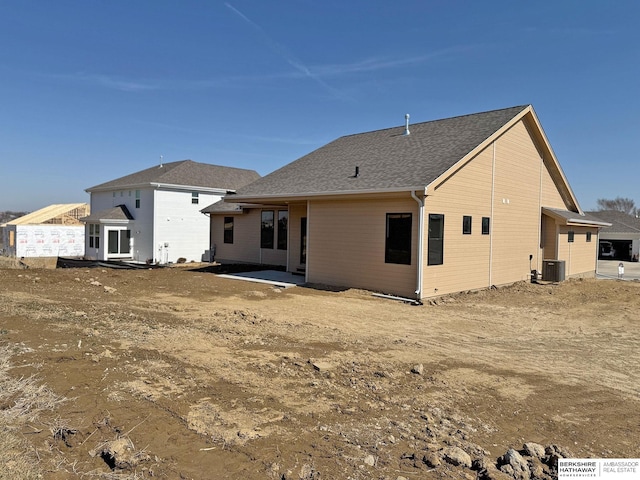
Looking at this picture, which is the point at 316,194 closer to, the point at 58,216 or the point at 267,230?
the point at 267,230

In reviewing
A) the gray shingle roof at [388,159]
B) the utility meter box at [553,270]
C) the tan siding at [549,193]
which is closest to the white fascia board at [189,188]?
the gray shingle roof at [388,159]

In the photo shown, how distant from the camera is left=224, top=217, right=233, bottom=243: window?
24406mm

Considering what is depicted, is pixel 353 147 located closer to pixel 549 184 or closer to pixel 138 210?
pixel 549 184

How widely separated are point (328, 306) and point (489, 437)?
779 cm

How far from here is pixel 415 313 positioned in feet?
37.7

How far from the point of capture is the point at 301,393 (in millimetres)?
5191

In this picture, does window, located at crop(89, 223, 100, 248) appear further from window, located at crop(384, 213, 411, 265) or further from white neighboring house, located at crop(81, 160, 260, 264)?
window, located at crop(384, 213, 411, 265)

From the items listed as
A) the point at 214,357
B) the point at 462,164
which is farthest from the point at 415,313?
the point at 214,357

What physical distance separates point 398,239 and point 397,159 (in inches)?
146

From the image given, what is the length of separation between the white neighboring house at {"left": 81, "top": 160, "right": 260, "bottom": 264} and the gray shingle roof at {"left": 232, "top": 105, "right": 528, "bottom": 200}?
29.1 ft

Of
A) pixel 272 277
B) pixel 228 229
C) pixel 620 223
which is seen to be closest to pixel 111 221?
pixel 228 229

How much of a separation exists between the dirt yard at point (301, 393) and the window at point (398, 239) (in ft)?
10.3

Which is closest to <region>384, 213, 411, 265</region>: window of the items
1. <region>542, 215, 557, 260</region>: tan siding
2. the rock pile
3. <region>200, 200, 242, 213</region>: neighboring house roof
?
<region>542, 215, 557, 260</region>: tan siding

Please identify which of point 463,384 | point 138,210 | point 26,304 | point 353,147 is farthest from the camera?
point 138,210
